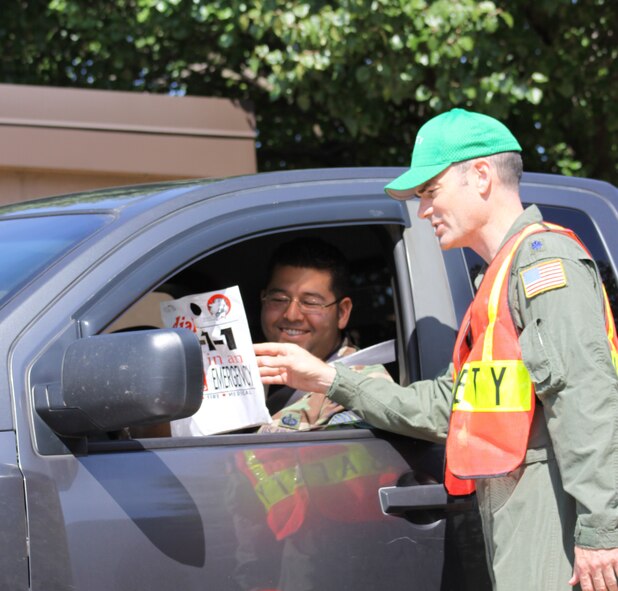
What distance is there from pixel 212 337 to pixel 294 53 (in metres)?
5.22

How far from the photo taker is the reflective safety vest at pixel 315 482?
2320 millimetres

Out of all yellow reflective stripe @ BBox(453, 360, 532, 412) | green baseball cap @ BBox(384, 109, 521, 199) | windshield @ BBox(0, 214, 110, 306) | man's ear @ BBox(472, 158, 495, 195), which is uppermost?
green baseball cap @ BBox(384, 109, 521, 199)

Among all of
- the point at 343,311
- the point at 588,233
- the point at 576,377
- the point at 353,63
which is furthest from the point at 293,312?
the point at 353,63

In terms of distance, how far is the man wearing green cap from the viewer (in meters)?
2.18

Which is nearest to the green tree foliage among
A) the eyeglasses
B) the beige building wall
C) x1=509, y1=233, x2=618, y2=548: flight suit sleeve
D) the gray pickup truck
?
the beige building wall

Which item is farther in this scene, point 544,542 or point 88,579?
point 544,542

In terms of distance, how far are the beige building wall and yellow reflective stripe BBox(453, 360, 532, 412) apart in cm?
651

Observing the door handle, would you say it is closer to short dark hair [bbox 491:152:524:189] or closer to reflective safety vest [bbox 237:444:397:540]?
reflective safety vest [bbox 237:444:397:540]

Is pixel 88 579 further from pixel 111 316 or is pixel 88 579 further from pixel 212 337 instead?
pixel 212 337

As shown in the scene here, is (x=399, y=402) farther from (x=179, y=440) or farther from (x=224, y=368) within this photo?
(x=179, y=440)

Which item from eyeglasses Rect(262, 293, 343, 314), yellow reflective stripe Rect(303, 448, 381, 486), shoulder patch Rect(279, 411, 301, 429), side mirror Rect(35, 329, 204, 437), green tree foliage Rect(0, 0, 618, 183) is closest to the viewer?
side mirror Rect(35, 329, 204, 437)

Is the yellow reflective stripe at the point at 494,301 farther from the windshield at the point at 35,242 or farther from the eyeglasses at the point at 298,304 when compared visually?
the eyeglasses at the point at 298,304

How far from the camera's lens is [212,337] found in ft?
8.63

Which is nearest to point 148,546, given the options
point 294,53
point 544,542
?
point 544,542
